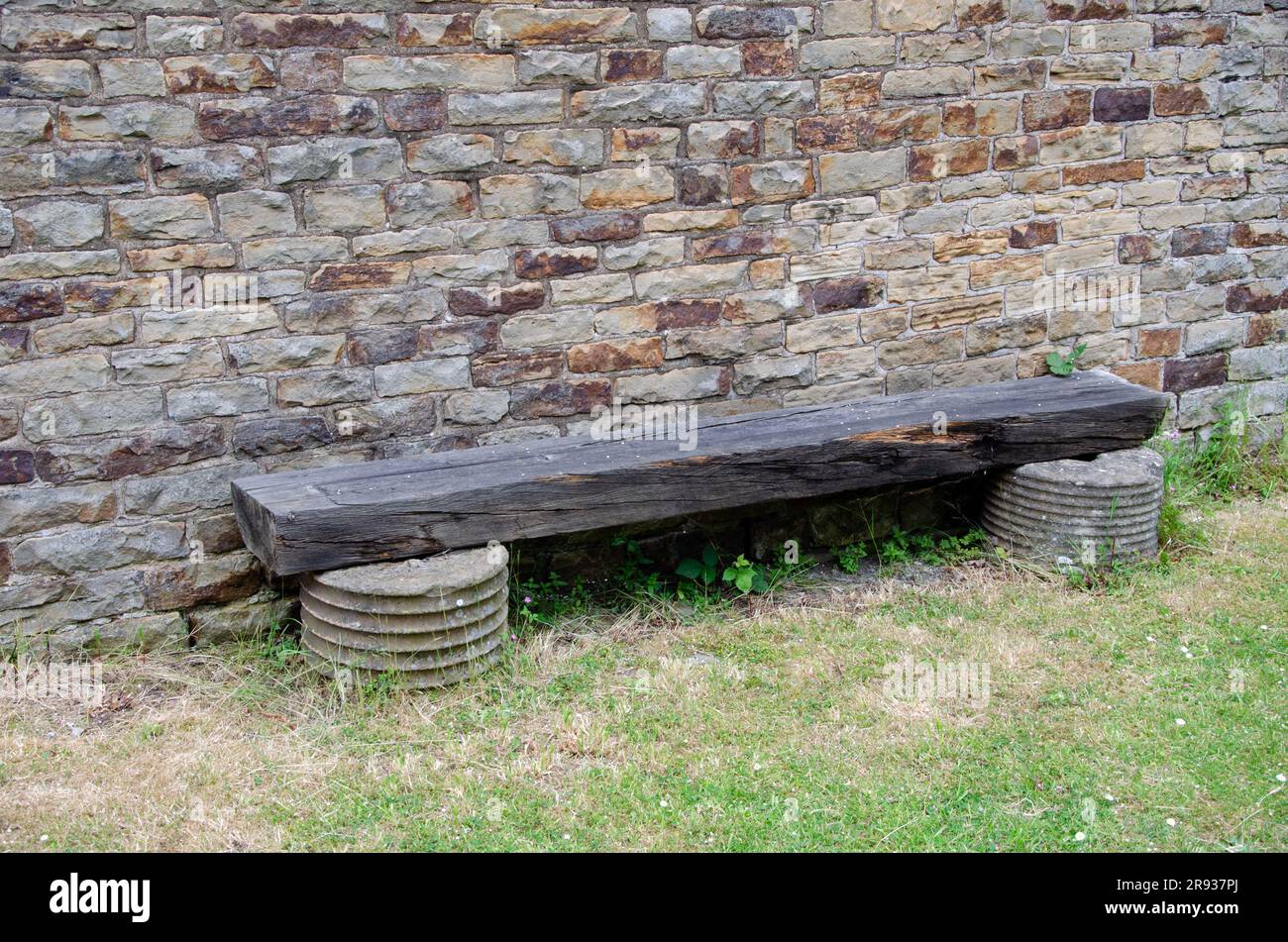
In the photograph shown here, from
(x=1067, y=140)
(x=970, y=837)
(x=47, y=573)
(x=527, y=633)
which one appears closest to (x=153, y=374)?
(x=47, y=573)

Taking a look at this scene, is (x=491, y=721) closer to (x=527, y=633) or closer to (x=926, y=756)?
(x=527, y=633)

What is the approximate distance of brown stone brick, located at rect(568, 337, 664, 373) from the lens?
4.37 m

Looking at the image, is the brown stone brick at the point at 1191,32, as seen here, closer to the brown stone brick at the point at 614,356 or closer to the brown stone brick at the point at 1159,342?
the brown stone brick at the point at 1159,342

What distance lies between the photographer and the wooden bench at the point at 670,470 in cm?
377

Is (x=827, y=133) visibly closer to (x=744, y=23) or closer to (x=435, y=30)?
(x=744, y=23)

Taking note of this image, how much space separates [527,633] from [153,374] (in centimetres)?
153

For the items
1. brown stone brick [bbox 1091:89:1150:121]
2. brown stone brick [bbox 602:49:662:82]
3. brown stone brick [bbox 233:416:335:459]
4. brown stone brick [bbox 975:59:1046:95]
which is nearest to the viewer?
brown stone brick [bbox 233:416:335:459]

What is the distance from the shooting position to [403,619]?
3.72 meters

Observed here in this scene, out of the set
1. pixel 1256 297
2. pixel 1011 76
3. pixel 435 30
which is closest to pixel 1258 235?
pixel 1256 297

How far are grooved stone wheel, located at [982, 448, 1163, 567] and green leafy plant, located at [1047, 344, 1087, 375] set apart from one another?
0.51 metres

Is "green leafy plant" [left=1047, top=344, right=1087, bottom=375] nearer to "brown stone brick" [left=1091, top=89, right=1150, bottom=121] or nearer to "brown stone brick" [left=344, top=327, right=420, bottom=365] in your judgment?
"brown stone brick" [left=1091, top=89, right=1150, bottom=121]

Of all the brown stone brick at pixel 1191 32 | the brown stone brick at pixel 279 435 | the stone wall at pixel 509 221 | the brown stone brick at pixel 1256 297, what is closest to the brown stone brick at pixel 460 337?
the stone wall at pixel 509 221

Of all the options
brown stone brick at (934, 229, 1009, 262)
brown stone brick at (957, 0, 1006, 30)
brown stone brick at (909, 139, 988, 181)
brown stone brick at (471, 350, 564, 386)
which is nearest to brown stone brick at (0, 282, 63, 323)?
brown stone brick at (471, 350, 564, 386)

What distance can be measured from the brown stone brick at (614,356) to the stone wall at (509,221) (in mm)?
12
